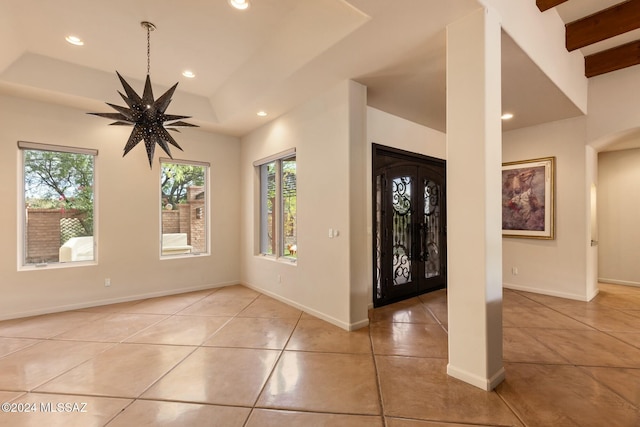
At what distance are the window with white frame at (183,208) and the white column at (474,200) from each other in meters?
4.60

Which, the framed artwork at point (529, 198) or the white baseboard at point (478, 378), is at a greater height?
the framed artwork at point (529, 198)

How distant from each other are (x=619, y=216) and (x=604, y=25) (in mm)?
3944

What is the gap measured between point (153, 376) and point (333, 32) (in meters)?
3.45

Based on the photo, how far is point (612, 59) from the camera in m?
4.03

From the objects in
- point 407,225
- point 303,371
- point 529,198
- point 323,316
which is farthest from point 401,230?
point 303,371

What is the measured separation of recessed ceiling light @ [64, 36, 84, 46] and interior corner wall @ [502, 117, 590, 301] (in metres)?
6.61

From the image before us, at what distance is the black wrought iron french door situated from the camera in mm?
4410

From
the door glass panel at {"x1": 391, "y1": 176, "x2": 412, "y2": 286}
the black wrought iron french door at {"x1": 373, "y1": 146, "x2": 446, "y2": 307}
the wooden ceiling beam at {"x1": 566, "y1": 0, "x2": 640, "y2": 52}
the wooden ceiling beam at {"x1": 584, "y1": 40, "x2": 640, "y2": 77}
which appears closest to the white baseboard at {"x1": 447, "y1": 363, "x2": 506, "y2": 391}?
the black wrought iron french door at {"x1": 373, "y1": 146, "x2": 446, "y2": 307}

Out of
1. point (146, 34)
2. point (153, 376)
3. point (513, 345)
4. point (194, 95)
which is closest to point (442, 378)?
point (513, 345)

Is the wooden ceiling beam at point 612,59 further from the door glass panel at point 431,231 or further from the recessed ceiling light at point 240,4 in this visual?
the recessed ceiling light at point 240,4

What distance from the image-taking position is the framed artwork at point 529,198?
4742 mm

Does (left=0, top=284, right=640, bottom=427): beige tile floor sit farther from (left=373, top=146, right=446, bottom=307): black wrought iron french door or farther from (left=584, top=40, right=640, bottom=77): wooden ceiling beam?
(left=584, top=40, right=640, bottom=77): wooden ceiling beam

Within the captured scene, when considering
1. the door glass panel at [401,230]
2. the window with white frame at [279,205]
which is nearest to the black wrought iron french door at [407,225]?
the door glass panel at [401,230]

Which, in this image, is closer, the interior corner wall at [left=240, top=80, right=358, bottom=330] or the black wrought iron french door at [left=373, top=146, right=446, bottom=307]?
the interior corner wall at [left=240, top=80, right=358, bottom=330]
